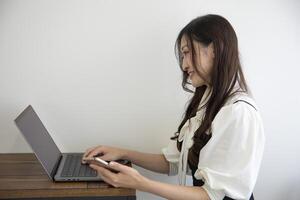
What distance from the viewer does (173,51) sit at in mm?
1331

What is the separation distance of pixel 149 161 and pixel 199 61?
480 mm

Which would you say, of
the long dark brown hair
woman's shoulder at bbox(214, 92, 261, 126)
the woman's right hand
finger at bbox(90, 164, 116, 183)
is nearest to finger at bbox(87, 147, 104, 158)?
the woman's right hand

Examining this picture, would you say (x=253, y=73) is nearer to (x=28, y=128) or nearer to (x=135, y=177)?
(x=135, y=177)

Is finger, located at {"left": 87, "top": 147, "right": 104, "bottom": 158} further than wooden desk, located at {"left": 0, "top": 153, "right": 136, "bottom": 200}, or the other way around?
finger, located at {"left": 87, "top": 147, "right": 104, "bottom": 158}

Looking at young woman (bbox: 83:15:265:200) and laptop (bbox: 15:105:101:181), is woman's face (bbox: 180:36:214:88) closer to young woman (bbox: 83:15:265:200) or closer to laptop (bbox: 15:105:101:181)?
young woman (bbox: 83:15:265:200)

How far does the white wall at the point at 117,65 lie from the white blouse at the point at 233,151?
16.5 inches

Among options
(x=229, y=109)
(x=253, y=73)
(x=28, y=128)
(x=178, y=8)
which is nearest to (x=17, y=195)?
(x=28, y=128)

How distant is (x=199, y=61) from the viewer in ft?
3.36

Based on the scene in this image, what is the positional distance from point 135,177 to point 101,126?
1.45ft

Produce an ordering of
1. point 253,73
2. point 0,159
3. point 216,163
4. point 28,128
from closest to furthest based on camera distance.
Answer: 1. point 216,163
2. point 28,128
3. point 0,159
4. point 253,73

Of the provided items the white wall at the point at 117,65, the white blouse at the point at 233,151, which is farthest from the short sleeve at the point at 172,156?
the white blouse at the point at 233,151

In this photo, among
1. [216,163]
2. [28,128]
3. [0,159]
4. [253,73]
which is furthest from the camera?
[253,73]

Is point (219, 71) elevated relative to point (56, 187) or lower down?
elevated

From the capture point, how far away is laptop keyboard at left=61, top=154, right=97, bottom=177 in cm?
109
